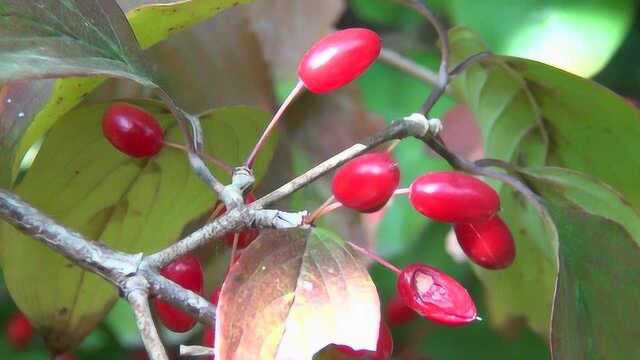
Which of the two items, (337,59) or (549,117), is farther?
(549,117)

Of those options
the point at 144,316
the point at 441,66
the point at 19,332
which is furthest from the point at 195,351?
the point at 19,332

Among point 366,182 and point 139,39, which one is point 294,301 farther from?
point 139,39

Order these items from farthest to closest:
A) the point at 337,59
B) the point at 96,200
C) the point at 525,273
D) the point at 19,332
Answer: the point at 19,332, the point at 525,273, the point at 96,200, the point at 337,59

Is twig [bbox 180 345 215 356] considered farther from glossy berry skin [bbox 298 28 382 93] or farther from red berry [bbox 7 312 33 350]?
red berry [bbox 7 312 33 350]

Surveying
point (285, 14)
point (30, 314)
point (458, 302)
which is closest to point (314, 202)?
point (285, 14)

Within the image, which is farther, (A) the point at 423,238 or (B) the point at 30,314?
(A) the point at 423,238

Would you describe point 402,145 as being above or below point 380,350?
below

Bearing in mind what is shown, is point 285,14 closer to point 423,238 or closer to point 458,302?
point 423,238
